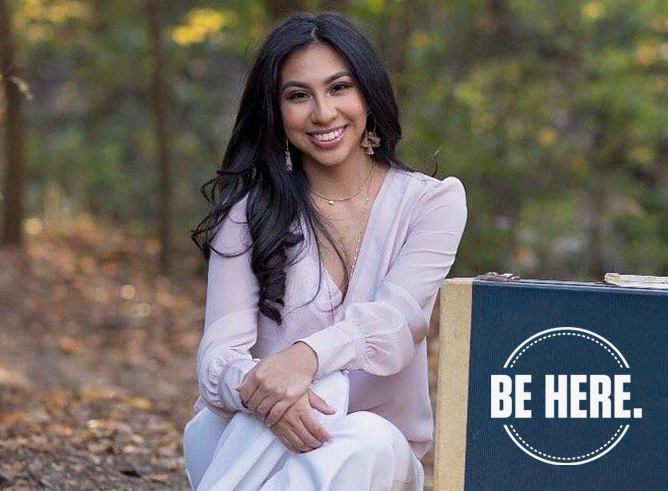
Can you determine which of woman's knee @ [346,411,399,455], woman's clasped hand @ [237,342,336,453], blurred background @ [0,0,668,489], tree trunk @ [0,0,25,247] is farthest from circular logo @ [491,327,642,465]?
tree trunk @ [0,0,25,247]

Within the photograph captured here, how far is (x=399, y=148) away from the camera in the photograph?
890 cm

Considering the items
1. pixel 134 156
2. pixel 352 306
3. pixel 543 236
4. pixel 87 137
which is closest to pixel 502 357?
pixel 352 306

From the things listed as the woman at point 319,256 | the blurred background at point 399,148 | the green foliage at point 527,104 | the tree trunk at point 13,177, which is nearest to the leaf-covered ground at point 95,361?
the blurred background at point 399,148

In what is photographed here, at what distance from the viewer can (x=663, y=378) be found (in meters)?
2.58

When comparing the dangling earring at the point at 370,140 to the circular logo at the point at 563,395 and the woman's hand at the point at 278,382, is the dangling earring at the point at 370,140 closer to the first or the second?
the woman's hand at the point at 278,382

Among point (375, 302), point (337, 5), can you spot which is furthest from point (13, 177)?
point (375, 302)

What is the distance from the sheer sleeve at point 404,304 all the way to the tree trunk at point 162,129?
24.9 feet

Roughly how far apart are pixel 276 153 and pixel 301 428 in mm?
752

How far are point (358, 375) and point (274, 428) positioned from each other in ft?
1.14

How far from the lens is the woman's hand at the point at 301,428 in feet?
9.14

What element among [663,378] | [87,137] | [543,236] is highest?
[87,137]

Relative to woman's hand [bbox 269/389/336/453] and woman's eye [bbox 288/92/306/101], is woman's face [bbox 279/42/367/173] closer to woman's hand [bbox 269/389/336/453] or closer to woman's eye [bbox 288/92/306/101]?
woman's eye [bbox 288/92/306/101]

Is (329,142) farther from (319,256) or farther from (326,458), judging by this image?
(326,458)

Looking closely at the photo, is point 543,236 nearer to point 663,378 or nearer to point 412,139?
point 412,139
